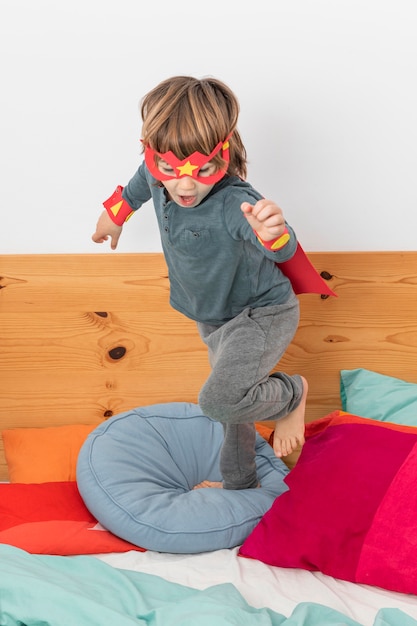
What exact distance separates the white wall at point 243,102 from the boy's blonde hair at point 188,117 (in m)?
0.42

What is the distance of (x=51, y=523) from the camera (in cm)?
154

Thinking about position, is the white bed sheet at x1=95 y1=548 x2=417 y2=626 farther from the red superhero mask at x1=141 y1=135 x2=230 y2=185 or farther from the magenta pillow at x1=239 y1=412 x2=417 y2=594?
the red superhero mask at x1=141 y1=135 x2=230 y2=185

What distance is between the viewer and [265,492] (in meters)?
1.66

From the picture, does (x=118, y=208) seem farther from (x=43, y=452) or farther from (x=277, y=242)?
(x=43, y=452)

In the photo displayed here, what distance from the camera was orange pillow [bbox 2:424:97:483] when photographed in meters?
1.83

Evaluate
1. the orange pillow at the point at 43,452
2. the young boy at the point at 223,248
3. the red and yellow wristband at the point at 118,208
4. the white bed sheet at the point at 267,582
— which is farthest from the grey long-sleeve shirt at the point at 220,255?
the orange pillow at the point at 43,452

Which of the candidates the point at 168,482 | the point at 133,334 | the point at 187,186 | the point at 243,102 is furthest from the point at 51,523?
the point at 243,102

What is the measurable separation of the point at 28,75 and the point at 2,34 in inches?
3.9

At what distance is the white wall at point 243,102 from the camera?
175cm

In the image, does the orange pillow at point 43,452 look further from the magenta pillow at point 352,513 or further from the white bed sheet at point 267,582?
the magenta pillow at point 352,513

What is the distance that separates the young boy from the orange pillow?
1.64 feet

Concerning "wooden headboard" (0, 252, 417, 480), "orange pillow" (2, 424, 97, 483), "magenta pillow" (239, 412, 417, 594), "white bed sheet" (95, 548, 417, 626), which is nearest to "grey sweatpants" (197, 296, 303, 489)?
"magenta pillow" (239, 412, 417, 594)

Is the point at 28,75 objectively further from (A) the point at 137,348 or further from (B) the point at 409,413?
(B) the point at 409,413

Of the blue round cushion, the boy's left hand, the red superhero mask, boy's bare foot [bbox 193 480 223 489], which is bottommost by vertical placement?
boy's bare foot [bbox 193 480 223 489]
